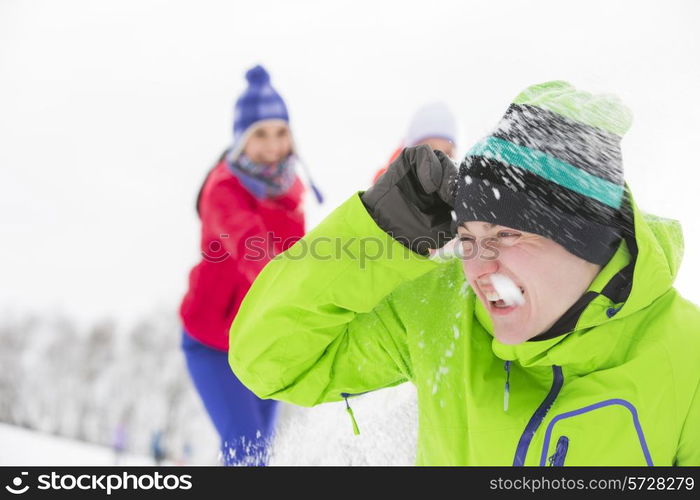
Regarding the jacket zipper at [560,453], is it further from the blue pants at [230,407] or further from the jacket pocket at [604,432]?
the blue pants at [230,407]

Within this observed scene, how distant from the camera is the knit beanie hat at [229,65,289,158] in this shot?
4.15m

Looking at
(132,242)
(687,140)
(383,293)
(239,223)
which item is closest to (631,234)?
(383,293)

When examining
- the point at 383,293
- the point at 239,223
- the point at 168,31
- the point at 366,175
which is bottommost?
the point at 383,293

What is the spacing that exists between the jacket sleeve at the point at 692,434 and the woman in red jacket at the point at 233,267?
6.29 feet

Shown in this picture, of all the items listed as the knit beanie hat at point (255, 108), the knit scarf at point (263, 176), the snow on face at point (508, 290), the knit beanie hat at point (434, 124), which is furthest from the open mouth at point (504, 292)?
the knit beanie hat at point (255, 108)

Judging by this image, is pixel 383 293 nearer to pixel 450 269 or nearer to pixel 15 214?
pixel 450 269

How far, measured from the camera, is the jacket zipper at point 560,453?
155 cm

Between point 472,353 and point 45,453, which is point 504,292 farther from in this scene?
point 45,453

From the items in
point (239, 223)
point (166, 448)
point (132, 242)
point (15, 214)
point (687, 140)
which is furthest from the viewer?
point (15, 214)

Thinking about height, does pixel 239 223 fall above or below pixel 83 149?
below

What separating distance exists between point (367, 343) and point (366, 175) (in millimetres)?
7007

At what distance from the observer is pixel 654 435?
1.48m

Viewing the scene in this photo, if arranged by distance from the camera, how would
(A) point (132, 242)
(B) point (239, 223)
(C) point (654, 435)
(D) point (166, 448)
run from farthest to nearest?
1. (A) point (132, 242)
2. (D) point (166, 448)
3. (B) point (239, 223)
4. (C) point (654, 435)

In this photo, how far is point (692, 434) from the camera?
4.83 feet
